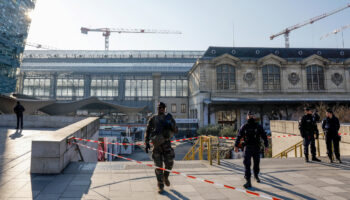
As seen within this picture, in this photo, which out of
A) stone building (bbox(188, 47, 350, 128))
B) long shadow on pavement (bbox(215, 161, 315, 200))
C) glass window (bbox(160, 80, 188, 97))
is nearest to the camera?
long shadow on pavement (bbox(215, 161, 315, 200))

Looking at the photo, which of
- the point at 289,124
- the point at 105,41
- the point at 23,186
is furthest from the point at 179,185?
the point at 105,41

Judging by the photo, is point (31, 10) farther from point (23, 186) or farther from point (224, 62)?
point (23, 186)

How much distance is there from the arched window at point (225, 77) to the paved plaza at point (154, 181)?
1069 inches

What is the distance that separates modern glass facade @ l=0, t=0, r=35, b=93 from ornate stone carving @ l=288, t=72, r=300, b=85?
45.2 metres

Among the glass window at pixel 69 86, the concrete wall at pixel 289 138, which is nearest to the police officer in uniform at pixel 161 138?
the concrete wall at pixel 289 138

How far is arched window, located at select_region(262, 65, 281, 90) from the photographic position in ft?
112

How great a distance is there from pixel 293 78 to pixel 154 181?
118ft

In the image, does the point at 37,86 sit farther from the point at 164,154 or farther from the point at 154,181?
the point at 164,154

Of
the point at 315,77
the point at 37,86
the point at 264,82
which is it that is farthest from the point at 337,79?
the point at 37,86

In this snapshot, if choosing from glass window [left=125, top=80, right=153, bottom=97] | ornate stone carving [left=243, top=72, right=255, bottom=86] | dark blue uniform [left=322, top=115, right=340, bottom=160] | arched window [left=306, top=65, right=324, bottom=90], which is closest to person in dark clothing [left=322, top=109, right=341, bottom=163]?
dark blue uniform [left=322, top=115, right=340, bottom=160]

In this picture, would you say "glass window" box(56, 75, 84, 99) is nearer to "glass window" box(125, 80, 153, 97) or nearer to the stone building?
"glass window" box(125, 80, 153, 97)

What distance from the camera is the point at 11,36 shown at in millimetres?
31438

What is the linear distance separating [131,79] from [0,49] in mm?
25064

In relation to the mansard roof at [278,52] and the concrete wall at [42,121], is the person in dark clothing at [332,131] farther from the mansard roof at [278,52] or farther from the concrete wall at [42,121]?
the mansard roof at [278,52]
